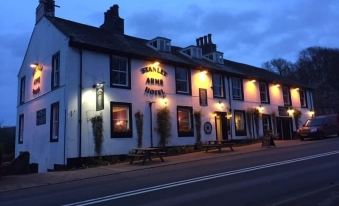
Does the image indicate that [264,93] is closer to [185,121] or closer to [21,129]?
[185,121]

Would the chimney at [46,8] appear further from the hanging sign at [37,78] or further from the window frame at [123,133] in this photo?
the window frame at [123,133]

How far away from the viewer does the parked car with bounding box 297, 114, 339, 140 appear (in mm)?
28603

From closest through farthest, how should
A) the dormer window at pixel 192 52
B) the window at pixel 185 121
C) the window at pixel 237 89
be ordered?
the window at pixel 185 121, the dormer window at pixel 192 52, the window at pixel 237 89

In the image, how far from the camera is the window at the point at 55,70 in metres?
23.2

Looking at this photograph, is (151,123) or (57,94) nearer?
(57,94)

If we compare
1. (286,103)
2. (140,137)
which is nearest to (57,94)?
(140,137)

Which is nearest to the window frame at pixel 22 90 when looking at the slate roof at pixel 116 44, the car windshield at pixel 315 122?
the slate roof at pixel 116 44

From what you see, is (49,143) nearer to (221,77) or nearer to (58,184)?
(58,184)

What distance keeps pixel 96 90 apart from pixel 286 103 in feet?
69.3

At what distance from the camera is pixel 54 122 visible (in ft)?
75.4

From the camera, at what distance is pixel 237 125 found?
30875 millimetres

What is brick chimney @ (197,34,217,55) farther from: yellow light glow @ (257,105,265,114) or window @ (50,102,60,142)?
window @ (50,102,60,142)

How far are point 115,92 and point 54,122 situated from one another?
3.89 metres

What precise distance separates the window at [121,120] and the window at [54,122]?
311cm
